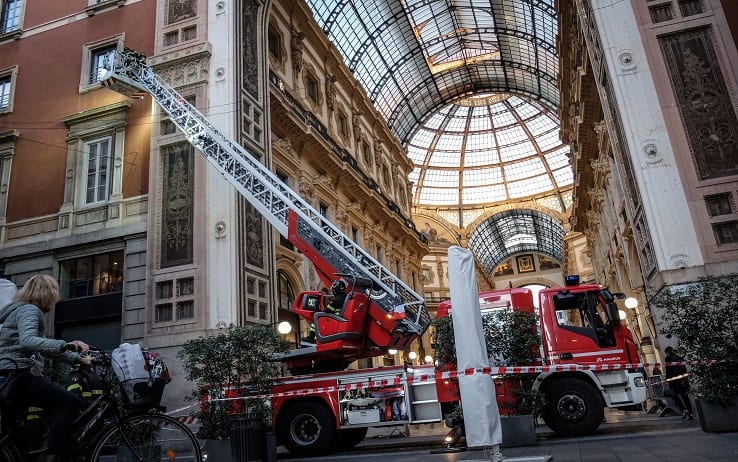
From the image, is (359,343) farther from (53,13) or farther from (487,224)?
(487,224)

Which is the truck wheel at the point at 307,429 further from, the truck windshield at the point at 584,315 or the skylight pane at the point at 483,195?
the skylight pane at the point at 483,195

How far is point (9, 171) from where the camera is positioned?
63.5ft

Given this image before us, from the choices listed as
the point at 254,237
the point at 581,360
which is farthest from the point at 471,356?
the point at 254,237

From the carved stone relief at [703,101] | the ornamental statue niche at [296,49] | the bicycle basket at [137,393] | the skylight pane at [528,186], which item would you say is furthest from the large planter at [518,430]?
the skylight pane at [528,186]

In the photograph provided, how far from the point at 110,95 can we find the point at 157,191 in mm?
4538

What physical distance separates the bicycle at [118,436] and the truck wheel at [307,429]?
559 centimetres

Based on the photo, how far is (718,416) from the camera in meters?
8.13

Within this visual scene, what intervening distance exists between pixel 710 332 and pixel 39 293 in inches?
354

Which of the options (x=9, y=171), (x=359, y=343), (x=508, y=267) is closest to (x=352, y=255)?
(x=359, y=343)

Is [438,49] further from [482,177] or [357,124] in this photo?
[482,177]

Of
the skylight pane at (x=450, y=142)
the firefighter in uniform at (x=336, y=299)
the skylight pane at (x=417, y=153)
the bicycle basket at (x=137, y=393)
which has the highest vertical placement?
the skylight pane at (x=450, y=142)

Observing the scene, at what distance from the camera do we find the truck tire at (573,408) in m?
9.72

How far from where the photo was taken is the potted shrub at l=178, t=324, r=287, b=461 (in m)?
8.95

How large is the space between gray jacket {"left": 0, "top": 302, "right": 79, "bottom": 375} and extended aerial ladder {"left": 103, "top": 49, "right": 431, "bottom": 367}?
6.95m
